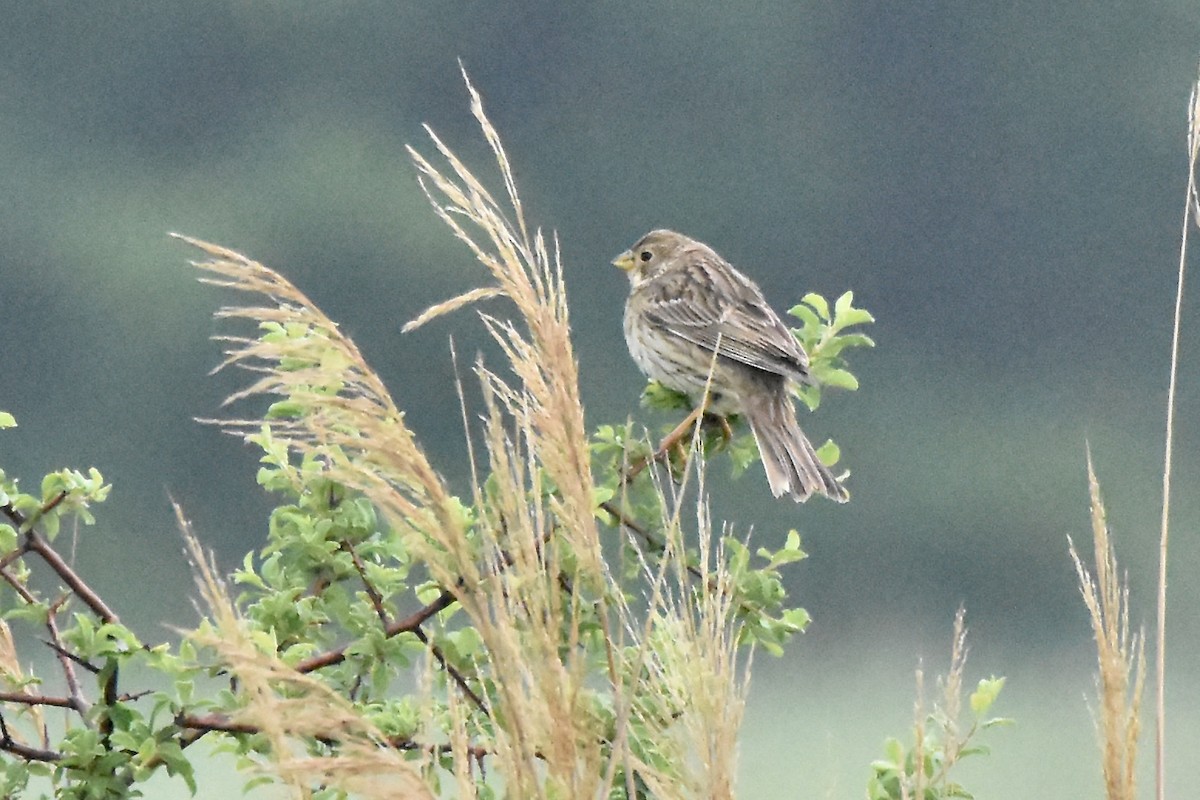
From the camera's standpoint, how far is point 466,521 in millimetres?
3145

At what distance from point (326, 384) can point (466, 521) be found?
1.50ft

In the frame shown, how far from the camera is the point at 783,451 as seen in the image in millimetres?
5055

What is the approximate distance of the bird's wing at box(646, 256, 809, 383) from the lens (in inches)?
203

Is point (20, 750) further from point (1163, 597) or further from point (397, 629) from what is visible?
point (1163, 597)

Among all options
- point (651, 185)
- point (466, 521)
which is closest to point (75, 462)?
point (651, 185)

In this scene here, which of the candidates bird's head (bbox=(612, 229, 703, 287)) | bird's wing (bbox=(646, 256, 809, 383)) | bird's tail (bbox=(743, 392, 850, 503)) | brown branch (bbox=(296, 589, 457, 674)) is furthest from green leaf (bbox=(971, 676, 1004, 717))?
bird's head (bbox=(612, 229, 703, 287))

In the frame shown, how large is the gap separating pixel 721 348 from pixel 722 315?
50 centimetres

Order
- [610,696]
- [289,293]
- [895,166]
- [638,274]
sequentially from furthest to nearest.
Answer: [895,166] < [638,274] < [610,696] < [289,293]

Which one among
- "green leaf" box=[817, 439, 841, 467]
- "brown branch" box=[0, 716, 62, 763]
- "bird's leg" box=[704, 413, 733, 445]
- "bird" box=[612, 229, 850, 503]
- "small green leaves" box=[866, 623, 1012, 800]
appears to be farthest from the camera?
"bird" box=[612, 229, 850, 503]

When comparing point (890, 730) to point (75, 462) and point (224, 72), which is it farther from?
point (224, 72)

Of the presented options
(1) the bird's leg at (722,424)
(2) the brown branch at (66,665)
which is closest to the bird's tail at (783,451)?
(1) the bird's leg at (722,424)

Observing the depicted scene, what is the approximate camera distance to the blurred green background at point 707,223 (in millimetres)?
28141

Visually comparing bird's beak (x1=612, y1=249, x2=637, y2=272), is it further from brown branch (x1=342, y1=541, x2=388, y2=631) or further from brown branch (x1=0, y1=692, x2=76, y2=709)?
brown branch (x1=0, y1=692, x2=76, y2=709)

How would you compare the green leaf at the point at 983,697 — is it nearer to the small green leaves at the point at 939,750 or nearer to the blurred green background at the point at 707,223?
the small green leaves at the point at 939,750
